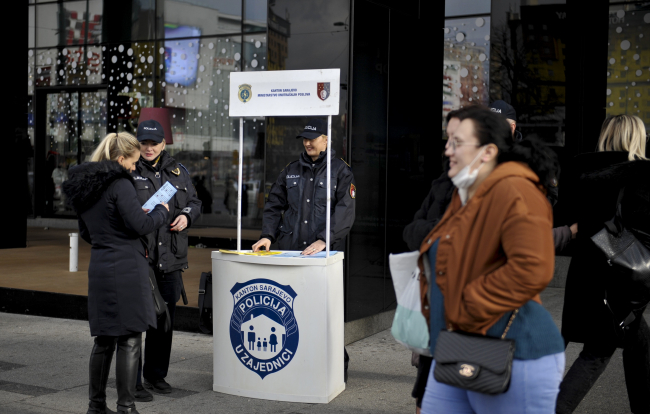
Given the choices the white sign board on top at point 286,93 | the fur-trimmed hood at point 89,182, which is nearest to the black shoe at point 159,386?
the fur-trimmed hood at point 89,182

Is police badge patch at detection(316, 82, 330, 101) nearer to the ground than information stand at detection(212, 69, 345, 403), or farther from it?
farther from it

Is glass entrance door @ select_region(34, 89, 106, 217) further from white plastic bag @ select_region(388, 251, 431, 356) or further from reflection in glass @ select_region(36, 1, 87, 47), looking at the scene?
white plastic bag @ select_region(388, 251, 431, 356)

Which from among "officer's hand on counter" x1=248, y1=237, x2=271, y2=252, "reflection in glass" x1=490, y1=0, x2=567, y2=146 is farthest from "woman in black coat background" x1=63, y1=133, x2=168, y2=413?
"reflection in glass" x1=490, y1=0, x2=567, y2=146

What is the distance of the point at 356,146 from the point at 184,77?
10701mm

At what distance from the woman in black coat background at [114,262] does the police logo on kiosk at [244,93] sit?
0.94 metres

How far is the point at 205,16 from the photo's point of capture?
643 inches

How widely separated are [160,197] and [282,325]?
45.1 inches

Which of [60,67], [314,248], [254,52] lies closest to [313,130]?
[314,248]

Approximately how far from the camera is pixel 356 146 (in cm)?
651

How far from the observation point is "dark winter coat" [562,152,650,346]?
390 cm

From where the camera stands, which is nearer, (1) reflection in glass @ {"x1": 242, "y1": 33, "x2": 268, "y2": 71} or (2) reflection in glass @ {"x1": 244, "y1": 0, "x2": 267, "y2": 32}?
(1) reflection in glass @ {"x1": 242, "y1": 33, "x2": 268, "y2": 71}

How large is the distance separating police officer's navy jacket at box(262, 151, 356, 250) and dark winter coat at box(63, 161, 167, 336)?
119cm

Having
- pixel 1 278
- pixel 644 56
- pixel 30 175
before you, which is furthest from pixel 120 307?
pixel 30 175

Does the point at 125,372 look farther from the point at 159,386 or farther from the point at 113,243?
the point at 159,386
